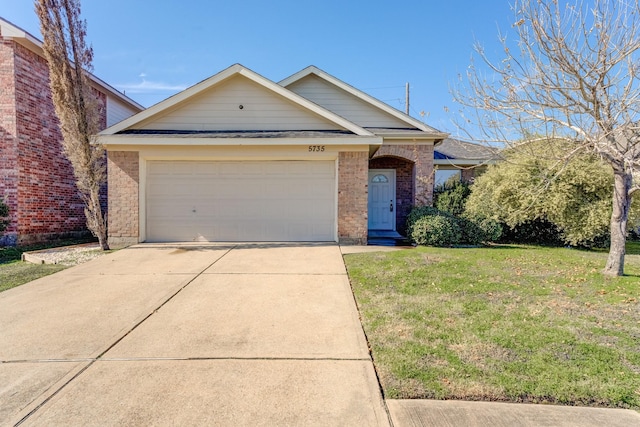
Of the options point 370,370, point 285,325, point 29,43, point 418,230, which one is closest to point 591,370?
point 370,370

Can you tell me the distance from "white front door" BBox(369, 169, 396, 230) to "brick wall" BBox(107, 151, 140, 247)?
822cm

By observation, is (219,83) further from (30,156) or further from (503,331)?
(503,331)

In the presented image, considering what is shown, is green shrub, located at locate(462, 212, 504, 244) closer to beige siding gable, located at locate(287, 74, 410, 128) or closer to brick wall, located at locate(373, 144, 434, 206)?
brick wall, located at locate(373, 144, 434, 206)

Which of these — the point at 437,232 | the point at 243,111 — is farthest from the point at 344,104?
the point at 437,232

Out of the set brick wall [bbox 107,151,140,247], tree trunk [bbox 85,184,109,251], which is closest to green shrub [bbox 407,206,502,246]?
brick wall [bbox 107,151,140,247]

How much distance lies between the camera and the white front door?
13172mm

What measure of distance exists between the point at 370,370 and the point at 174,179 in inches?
338

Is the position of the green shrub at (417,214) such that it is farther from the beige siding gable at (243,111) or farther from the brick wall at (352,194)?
the beige siding gable at (243,111)

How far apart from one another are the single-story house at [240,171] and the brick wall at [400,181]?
3.64 meters

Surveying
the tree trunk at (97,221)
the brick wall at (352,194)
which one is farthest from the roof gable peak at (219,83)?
the tree trunk at (97,221)

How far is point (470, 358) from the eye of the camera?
10.2 feet

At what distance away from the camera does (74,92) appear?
8.37m

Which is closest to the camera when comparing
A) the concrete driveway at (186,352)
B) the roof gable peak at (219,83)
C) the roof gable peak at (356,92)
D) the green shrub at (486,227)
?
the concrete driveway at (186,352)

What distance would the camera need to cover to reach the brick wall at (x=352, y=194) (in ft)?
31.2
